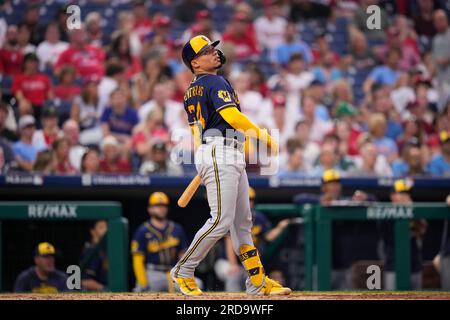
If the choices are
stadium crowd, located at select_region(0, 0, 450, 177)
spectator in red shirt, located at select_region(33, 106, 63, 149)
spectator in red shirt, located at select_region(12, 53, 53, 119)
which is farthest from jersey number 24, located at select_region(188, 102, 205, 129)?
spectator in red shirt, located at select_region(12, 53, 53, 119)

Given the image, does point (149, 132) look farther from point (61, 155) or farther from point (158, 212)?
point (158, 212)

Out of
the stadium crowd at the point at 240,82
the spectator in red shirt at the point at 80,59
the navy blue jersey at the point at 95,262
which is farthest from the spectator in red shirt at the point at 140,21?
the navy blue jersey at the point at 95,262

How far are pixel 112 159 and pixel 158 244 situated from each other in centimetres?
140

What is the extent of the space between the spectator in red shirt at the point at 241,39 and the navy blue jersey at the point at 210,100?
6753 mm

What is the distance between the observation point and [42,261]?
9.04 meters

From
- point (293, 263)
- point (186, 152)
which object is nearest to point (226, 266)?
point (293, 263)

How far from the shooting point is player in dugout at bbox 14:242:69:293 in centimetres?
884

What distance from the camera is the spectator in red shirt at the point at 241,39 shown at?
1360 cm

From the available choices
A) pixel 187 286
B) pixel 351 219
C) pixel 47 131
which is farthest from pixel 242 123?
pixel 47 131

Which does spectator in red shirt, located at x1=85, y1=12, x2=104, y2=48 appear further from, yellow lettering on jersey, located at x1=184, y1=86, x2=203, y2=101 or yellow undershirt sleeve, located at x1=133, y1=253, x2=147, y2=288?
yellow lettering on jersey, located at x1=184, y1=86, x2=203, y2=101

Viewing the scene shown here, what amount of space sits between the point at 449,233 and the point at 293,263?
157 centimetres

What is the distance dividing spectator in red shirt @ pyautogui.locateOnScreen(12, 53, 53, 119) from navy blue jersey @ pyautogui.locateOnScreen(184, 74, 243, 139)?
561 cm

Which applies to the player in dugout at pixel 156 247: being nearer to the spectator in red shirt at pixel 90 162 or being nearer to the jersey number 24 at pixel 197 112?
the spectator in red shirt at pixel 90 162
